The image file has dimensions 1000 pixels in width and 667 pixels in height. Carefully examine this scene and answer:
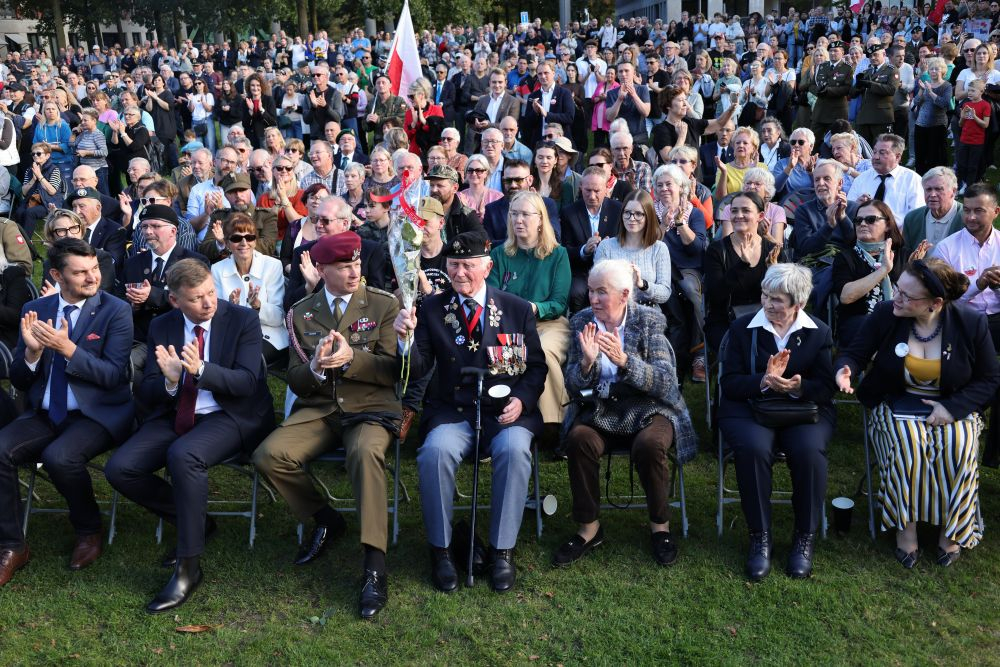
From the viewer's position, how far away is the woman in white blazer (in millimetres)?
6500

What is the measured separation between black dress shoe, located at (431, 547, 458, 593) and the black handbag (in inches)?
71.4

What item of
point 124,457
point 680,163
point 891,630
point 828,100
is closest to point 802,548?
point 891,630

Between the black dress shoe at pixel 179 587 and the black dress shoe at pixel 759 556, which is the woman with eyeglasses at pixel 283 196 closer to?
the black dress shoe at pixel 179 587

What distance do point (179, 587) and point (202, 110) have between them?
16040mm

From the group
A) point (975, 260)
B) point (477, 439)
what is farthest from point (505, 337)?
point (975, 260)

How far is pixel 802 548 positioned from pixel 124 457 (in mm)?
3618

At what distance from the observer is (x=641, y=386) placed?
5129 millimetres

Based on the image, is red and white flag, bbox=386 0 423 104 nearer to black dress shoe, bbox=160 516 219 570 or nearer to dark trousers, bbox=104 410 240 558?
dark trousers, bbox=104 410 240 558

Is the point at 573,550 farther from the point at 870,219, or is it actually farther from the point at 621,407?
the point at 870,219

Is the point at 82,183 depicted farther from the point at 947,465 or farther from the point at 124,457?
the point at 947,465

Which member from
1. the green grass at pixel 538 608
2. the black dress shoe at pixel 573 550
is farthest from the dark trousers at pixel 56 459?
the black dress shoe at pixel 573 550

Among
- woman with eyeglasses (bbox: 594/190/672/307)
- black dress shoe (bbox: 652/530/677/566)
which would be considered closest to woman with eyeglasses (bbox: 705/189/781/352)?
woman with eyeglasses (bbox: 594/190/672/307)

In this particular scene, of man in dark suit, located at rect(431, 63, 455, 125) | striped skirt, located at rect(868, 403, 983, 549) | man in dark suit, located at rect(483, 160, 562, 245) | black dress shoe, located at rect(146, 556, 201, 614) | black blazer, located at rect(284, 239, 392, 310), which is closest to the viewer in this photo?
black dress shoe, located at rect(146, 556, 201, 614)

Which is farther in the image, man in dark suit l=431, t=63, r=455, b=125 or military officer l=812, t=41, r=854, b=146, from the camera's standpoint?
man in dark suit l=431, t=63, r=455, b=125
